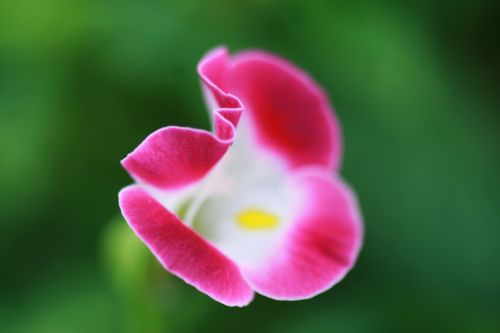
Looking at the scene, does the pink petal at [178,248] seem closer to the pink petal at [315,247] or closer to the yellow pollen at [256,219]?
the pink petal at [315,247]

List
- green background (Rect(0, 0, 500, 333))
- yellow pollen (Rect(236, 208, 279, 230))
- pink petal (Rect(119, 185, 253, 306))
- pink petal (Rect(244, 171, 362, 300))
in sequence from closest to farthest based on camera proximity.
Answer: pink petal (Rect(119, 185, 253, 306))
pink petal (Rect(244, 171, 362, 300))
yellow pollen (Rect(236, 208, 279, 230))
green background (Rect(0, 0, 500, 333))

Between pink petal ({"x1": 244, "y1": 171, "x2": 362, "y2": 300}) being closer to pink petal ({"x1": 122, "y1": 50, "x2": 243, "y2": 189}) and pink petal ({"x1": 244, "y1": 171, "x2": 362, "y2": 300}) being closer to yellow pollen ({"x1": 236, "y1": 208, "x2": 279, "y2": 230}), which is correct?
yellow pollen ({"x1": 236, "y1": 208, "x2": 279, "y2": 230})

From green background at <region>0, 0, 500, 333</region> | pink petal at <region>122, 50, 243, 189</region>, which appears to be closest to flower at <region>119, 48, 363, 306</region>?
pink petal at <region>122, 50, 243, 189</region>

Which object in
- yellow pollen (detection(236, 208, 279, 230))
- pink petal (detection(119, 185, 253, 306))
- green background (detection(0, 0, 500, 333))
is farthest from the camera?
green background (detection(0, 0, 500, 333))

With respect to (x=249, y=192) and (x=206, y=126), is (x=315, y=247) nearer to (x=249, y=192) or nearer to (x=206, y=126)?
(x=249, y=192)

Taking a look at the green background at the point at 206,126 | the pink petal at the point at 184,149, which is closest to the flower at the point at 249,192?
the pink petal at the point at 184,149

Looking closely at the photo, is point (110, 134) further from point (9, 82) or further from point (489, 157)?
point (489, 157)

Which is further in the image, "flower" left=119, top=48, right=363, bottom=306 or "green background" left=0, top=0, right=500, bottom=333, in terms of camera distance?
"green background" left=0, top=0, right=500, bottom=333
